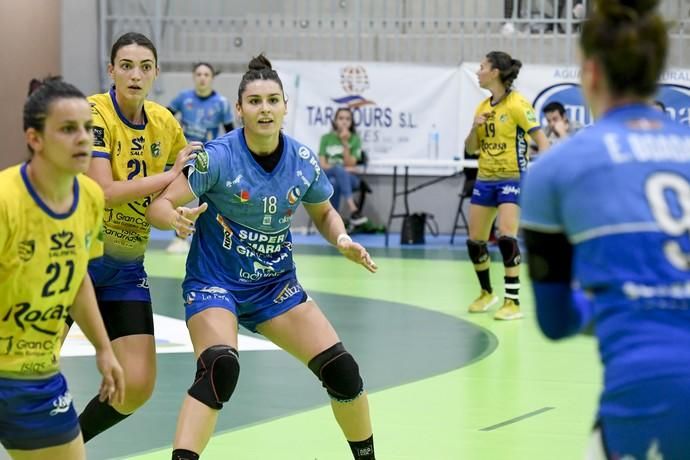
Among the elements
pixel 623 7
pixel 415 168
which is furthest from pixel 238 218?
pixel 415 168

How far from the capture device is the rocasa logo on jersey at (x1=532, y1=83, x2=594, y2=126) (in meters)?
16.0

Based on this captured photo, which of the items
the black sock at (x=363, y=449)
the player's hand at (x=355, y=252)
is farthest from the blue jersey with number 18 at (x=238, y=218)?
the black sock at (x=363, y=449)

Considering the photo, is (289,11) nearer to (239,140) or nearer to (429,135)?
(429,135)

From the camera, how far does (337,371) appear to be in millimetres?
4984

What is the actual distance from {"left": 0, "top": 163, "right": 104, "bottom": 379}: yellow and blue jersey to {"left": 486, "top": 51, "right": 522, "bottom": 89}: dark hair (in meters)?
6.76

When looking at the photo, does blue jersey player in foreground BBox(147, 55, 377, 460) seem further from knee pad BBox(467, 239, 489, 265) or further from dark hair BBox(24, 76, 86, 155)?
knee pad BBox(467, 239, 489, 265)

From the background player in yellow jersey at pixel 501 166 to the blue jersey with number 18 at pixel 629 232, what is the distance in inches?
297

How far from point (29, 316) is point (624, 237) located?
198cm

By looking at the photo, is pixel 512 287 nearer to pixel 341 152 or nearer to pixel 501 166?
pixel 501 166

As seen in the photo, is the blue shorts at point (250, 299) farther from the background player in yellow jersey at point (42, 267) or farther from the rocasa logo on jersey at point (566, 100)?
the rocasa logo on jersey at point (566, 100)

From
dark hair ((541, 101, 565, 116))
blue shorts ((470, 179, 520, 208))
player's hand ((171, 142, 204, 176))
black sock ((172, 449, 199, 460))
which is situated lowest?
black sock ((172, 449, 199, 460))

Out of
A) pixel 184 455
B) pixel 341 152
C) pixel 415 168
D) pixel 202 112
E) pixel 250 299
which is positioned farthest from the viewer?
pixel 415 168

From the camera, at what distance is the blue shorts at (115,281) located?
534 centimetres

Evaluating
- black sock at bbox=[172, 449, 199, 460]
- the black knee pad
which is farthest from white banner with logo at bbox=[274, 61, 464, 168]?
black sock at bbox=[172, 449, 199, 460]
